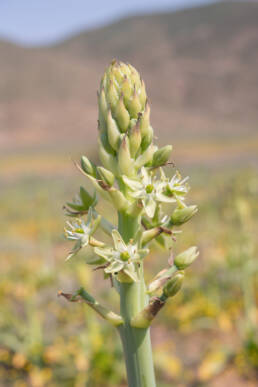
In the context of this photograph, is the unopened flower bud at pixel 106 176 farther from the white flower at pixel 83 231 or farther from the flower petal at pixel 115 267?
the flower petal at pixel 115 267

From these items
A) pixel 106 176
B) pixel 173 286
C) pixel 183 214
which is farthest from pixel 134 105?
pixel 173 286

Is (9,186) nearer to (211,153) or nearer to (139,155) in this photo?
(211,153)

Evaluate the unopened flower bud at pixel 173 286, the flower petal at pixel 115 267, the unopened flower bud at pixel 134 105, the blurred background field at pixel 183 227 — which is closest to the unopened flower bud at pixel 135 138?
the unopened flower bud at pixel 134 105

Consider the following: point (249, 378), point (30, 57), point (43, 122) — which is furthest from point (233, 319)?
point (30, 57)

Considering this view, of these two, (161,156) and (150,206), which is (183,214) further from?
(161,156)

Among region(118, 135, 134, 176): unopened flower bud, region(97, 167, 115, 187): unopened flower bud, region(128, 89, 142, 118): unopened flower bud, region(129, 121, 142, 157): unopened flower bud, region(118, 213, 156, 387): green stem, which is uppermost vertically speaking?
region(128, 89, 142, 118): unopened flower bud

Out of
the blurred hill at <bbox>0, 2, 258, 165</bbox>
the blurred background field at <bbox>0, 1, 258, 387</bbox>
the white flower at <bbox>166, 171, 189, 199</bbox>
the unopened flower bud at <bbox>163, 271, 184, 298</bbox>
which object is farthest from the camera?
the blurred hill at <bbox>0, 2, 258, 165</bbox>

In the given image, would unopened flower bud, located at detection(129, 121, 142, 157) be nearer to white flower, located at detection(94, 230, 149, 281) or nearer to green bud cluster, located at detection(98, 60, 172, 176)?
green bud cluster, located at detection(98, 60, 172, 176)

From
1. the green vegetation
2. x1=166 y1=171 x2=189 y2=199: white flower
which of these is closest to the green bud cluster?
x1=166 y1=171 x2=189 y2=199: white flower
